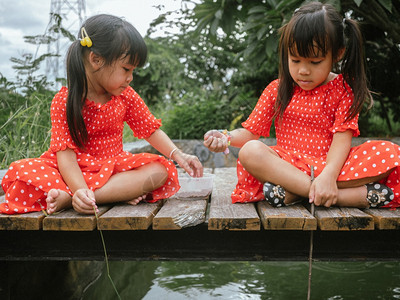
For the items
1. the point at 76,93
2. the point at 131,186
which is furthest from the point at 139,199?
the point at 76,93

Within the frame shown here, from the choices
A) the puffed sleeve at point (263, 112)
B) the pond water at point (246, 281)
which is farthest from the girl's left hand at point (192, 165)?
the pond water at point (246, 281)

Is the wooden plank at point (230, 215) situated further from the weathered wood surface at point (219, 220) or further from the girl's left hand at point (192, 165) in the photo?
the girl's left hand at point (192, 165)

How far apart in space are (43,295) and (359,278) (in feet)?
6.21

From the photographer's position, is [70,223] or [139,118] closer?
[70,223]

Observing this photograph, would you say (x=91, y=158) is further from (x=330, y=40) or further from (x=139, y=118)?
(x=330, y=40)

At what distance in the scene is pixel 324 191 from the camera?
1.60 metres

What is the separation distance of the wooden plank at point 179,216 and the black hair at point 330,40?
76cm

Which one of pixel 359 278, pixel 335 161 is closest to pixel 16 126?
pixel 335 161

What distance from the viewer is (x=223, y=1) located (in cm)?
368

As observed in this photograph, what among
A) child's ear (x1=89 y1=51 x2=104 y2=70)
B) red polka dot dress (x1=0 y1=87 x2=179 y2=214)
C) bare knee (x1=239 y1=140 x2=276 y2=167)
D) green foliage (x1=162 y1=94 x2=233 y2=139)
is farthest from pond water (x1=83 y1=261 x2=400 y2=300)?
green foliage (x1=162 y1=94 x2=233 y2=139)

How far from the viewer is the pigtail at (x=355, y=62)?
1.77 metres

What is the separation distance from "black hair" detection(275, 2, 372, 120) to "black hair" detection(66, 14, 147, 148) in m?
0.65

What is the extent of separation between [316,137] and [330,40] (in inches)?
17.6

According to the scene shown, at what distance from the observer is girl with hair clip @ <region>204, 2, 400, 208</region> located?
64.6 inches
